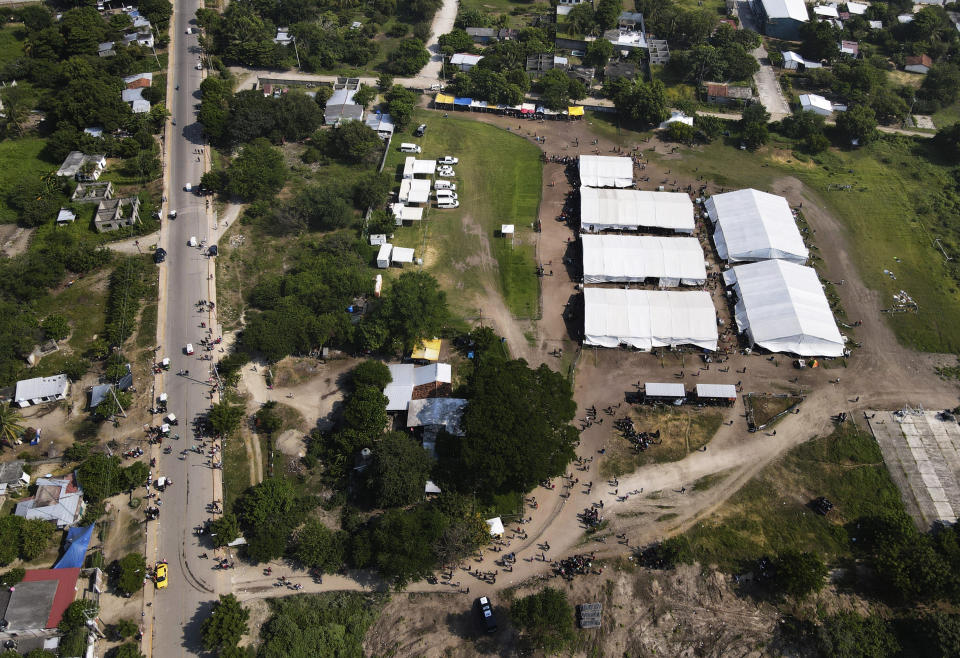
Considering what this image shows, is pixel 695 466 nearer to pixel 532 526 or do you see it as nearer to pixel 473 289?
pixel 532 526

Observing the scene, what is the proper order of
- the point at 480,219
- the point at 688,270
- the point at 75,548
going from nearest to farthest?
1. the point at 75,548
2. the point at 688,270
3. the point at 480,219

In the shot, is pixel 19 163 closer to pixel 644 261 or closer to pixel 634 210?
pixel 634 210

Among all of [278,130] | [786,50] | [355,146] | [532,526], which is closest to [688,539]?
[532,526]

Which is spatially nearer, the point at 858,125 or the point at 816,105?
the point at 858,125

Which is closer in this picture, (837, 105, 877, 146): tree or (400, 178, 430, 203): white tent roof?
(400, 178, 430, 203): white tent roof

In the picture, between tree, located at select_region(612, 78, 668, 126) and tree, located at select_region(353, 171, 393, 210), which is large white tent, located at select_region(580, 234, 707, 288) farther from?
tree, located at select_region(612, 78, 668, 126)

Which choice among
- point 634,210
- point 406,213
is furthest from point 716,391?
point 406,213

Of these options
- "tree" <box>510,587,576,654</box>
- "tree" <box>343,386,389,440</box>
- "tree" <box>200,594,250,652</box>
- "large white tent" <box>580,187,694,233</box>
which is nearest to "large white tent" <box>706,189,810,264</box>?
"large white tent" <box>580,187,694,233</box>

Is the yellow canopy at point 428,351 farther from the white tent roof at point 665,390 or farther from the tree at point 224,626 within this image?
the tree at point 224,626
